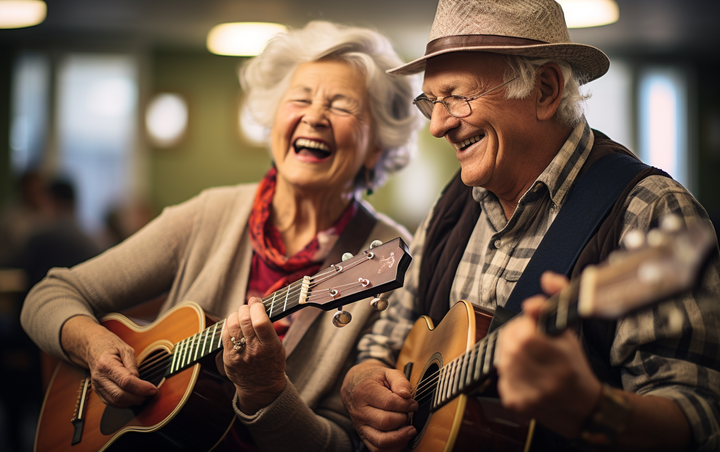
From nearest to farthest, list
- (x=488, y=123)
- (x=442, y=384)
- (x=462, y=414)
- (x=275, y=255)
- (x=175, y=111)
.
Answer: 1. (x=462, y=414)
2. (x=442, y=384)
3. (x=488, y=123)
4. (x=275, y=255)
5. (x=175, y=111)

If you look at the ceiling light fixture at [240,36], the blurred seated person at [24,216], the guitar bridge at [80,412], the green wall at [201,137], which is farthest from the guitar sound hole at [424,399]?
the green wall at [201,137]

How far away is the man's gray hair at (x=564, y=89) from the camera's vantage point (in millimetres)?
1391

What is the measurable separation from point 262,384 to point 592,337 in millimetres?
799

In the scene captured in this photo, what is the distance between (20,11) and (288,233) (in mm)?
4506

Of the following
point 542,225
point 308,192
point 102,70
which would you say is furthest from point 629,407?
point 102,70

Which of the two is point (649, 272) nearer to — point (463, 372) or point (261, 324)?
point (463, 372)

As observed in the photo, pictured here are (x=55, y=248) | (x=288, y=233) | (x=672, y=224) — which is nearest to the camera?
(x=672, y=224)

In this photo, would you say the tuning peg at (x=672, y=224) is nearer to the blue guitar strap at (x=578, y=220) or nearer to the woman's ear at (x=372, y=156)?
the blue guitar strap at (x=578, y=220)

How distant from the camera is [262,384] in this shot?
1.45 m

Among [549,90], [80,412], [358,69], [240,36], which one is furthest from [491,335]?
[240,36]

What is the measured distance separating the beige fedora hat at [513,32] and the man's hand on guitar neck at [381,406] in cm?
83

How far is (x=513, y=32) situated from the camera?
54.1 inches

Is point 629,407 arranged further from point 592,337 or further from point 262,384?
point 262,384

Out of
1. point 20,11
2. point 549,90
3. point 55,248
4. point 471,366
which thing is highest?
point 20,11
